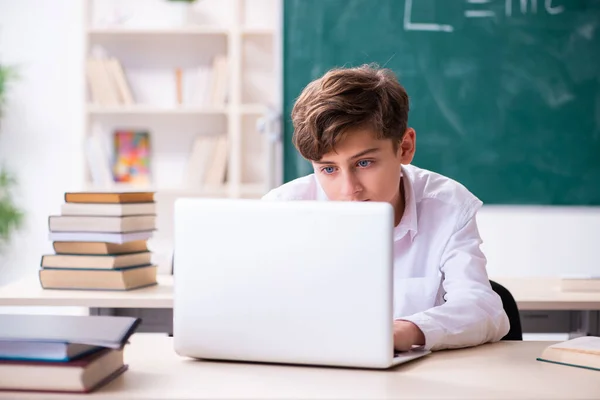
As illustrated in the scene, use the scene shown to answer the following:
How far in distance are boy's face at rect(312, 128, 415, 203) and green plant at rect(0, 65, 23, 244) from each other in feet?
10.5

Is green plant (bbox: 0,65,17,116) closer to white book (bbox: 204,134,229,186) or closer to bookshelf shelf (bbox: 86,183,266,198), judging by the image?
bookshelf shelf (bbox: 86,183,266,198)

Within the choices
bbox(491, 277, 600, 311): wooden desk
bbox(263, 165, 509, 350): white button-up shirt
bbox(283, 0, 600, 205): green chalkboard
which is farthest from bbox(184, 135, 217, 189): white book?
bbox(263, 165, 509, 350): white button-up shirt

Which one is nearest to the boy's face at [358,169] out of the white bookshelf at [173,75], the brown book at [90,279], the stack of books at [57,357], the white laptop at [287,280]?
the white laptop at [287,280]

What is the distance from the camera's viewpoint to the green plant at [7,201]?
4350 mm

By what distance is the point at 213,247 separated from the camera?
1.18m

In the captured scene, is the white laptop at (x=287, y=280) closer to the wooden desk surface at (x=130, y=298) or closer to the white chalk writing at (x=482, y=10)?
the wooden desk surface at (x=130, y=298)

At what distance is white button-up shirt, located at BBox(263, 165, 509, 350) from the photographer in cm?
156

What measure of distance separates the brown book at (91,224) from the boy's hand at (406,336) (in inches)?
43.4

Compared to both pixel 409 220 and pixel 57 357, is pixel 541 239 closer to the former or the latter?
pixel 409 220

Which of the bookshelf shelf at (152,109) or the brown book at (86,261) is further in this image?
the bookshelf shelf at (152,109)

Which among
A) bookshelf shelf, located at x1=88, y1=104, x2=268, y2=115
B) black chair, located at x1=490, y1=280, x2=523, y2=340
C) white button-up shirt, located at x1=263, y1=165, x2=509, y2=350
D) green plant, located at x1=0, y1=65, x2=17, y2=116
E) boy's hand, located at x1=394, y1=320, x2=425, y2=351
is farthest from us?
green plant, located at x1=0, y1=65, x2=17, y2=116

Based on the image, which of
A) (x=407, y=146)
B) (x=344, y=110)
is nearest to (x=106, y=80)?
(x=407, y=146)

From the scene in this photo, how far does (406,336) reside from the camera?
4.29 ft

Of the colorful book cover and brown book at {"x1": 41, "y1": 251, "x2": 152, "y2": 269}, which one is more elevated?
the colorful book cover
